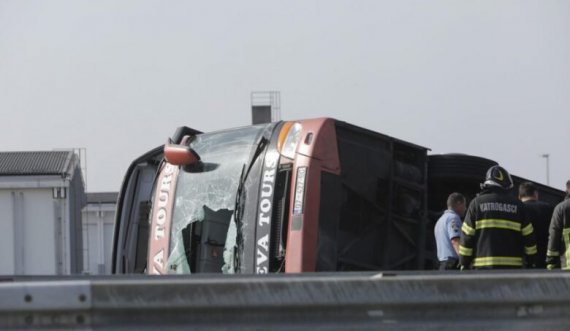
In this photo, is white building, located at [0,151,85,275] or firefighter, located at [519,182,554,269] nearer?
firefighter, located at [519,182,554,269]

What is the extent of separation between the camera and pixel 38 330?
3061 millimetres

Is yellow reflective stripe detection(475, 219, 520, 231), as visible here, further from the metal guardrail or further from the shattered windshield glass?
the metal guardrail

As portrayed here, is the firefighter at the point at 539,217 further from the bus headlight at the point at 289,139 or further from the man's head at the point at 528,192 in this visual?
the bus headlight at the point at 289,139

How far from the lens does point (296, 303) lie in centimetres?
319

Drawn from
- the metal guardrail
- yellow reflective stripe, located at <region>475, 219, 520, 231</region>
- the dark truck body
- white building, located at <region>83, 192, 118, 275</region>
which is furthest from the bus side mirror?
white building, located at <region>83, 192, 118, 275</region>

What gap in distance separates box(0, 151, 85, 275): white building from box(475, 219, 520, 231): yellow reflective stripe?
864 centimetres

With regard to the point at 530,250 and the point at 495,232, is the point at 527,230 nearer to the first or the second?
the point at 530,250

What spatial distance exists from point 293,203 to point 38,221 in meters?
8.52

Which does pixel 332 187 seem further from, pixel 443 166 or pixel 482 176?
pixel 482 176

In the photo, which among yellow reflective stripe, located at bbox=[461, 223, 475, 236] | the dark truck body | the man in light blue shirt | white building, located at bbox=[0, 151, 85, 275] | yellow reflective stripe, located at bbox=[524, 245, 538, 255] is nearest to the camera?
the dark truck body

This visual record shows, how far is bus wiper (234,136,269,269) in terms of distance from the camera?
775cm

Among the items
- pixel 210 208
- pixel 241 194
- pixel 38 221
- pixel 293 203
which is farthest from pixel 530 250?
pixel 38 221

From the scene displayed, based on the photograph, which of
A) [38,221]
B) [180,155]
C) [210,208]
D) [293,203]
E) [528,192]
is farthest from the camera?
[38,221]

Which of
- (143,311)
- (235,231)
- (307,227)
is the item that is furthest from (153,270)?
(143,311)
